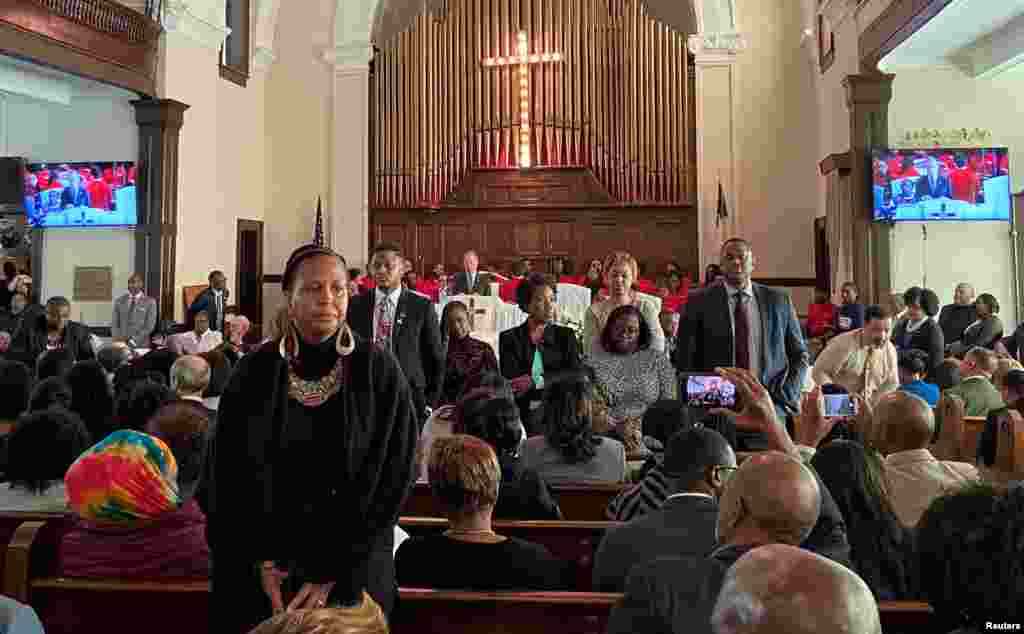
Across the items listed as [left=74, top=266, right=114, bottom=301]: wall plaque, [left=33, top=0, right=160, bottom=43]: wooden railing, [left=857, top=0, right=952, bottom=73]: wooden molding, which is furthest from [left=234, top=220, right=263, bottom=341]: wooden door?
[left=857, top=0, right=952, bottom=73]: wooden molding

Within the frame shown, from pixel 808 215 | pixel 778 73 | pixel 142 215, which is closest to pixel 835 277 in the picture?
pixel 808 215

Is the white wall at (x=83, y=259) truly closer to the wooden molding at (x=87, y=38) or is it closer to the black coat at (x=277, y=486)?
the wooden molding at (x=87, y=38)

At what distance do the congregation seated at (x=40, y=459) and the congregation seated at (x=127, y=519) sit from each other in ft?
1.82

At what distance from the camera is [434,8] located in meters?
15.1

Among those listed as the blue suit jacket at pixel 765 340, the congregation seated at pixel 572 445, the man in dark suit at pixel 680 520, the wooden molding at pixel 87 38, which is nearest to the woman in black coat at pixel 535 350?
the blue suit jacket at pixel 765 340

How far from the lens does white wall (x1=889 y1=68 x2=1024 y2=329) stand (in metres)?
10.1

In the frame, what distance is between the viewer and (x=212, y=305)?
37.0 ft

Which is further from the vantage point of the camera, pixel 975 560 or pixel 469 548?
pixel 469 548

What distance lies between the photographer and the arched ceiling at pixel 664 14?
13656 mm

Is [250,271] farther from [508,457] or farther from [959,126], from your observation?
[508,457]

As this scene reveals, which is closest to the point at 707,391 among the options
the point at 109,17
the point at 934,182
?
the point at 934,182

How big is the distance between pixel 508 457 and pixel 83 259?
33.6 feet

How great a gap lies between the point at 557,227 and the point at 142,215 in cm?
608

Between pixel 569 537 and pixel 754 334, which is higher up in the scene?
pixel 754 334
